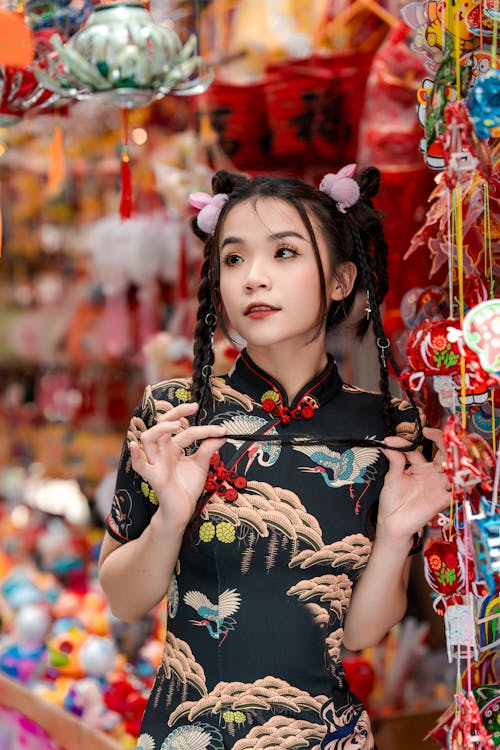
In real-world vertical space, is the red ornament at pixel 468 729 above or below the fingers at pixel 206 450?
below

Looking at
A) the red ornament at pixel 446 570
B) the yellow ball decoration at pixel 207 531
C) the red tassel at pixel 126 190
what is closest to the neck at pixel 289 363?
the yellow ball decoration at pixel 207 531

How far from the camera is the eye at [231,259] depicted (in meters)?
1.61

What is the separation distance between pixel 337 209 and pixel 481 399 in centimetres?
40

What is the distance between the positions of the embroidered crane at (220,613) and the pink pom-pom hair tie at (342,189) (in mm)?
575

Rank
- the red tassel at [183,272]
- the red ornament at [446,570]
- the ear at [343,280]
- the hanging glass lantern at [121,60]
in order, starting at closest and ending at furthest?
the red ornament at [446,570] → the ear at [343,280] → the hanging glass lantern at [121,60] → the red tassel at [183,272]

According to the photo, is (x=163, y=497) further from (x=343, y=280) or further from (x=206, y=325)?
(x=343, y=280)

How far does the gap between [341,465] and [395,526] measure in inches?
4.3

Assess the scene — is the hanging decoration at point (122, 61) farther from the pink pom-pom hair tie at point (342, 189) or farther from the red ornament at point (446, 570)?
the red ornament at point (446, 570)

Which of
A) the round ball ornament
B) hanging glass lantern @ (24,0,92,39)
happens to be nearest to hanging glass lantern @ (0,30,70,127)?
hanging glass lantern @ (24,0,92,39)

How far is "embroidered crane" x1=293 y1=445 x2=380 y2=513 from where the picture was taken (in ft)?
5.14

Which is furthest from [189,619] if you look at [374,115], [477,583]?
[374,115]

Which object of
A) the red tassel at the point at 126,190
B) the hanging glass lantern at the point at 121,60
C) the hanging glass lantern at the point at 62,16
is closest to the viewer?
the hanging glass lantern at the point at 121,60

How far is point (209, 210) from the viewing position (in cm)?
170

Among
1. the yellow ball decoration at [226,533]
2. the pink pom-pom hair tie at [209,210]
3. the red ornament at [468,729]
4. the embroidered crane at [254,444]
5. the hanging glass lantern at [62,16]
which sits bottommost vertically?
the red ornament at [468,729]
